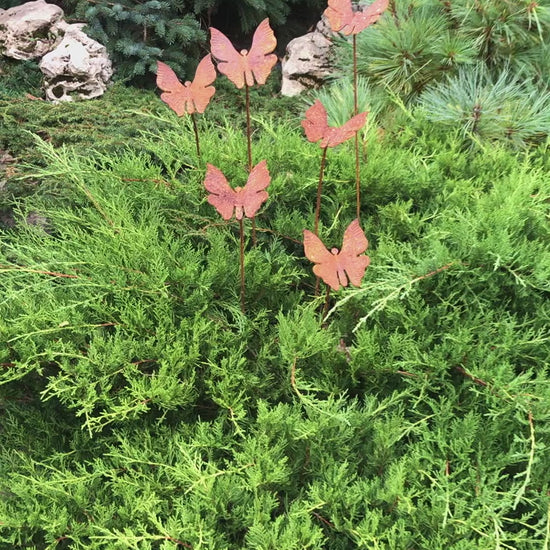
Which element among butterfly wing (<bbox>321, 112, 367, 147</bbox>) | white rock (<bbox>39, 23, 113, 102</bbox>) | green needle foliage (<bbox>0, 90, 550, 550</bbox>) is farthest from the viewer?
white rock (<bbox>39, 23, 113, 102</bbox>)

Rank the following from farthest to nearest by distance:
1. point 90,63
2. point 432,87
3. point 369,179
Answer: point 90,63
point 432,87
point 369,179

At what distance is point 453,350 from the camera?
2.99ft

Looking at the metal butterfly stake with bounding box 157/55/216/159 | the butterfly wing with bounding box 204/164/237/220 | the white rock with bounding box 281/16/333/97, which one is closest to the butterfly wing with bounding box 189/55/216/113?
the metal butterfly stake with bounding box 157/55/216/159

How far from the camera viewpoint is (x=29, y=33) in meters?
2.12

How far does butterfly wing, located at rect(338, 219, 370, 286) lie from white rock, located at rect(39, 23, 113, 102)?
155cm

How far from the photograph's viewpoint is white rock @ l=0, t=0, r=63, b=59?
6.96ft

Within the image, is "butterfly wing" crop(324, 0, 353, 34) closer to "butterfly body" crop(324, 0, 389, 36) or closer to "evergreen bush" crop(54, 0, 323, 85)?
Answer: "butterfly body" crop(324, 0, 389, 36)

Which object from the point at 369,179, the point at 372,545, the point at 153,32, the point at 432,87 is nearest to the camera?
the point at 372,545

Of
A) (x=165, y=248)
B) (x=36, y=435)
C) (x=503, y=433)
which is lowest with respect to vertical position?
(x=36, y=435)

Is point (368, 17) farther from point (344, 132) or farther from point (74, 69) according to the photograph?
point (74, 69)

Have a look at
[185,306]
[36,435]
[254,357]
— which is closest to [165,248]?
[185,306]

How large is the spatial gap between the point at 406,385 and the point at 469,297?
0.65 ft

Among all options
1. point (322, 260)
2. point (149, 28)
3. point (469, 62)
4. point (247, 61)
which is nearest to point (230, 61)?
point (247, 61)

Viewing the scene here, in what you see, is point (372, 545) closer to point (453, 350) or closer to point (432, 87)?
point (453, 350)
